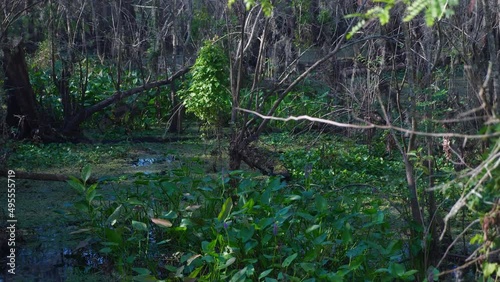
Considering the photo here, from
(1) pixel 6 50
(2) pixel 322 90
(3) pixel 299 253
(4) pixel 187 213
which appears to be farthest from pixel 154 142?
(3) pixel 299 253

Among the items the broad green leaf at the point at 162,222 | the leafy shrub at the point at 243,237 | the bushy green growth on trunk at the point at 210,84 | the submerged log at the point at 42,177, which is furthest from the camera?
the bushy green growth on trunk at the point at 210,84

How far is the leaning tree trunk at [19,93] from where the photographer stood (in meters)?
9.16

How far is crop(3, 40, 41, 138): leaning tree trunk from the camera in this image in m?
9.16

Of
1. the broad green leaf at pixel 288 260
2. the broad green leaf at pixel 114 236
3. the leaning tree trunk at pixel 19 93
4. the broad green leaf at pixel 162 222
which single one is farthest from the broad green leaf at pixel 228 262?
the leaning tree trunk at pixel 19 93

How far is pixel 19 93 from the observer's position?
9414 millimetres

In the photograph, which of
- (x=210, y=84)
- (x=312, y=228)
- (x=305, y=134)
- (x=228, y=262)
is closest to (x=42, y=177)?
(x=210, y=84)

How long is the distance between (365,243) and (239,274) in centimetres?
89

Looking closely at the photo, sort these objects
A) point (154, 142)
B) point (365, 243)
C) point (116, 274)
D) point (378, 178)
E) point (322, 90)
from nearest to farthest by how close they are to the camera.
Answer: point (365, 243), point (116, 274), point (378, 178), point (154, 142), point (322, 90)

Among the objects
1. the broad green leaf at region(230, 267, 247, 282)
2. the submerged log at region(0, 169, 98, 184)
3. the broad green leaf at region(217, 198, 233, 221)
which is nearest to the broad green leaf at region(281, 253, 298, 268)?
the broad green leaf at region(230, 267, 247, 282)

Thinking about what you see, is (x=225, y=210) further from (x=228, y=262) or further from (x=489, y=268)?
(x=489, y=268)

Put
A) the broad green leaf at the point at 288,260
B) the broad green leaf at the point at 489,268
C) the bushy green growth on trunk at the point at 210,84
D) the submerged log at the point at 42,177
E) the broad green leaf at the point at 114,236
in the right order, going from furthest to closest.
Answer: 1. the bushy green growth on trunk at the point at 210,84
2. the submerged log at the point at 42,177
3. the broad green leaf at the point at 114,236
4. the broad green leaf at the point at 288,260
5. the broad green leaf at the point at 489,268

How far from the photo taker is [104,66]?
12.4 meters

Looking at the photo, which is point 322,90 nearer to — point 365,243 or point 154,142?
point 154,142

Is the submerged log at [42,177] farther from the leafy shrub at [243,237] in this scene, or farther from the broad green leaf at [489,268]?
the broad green leaf at [489,268]
